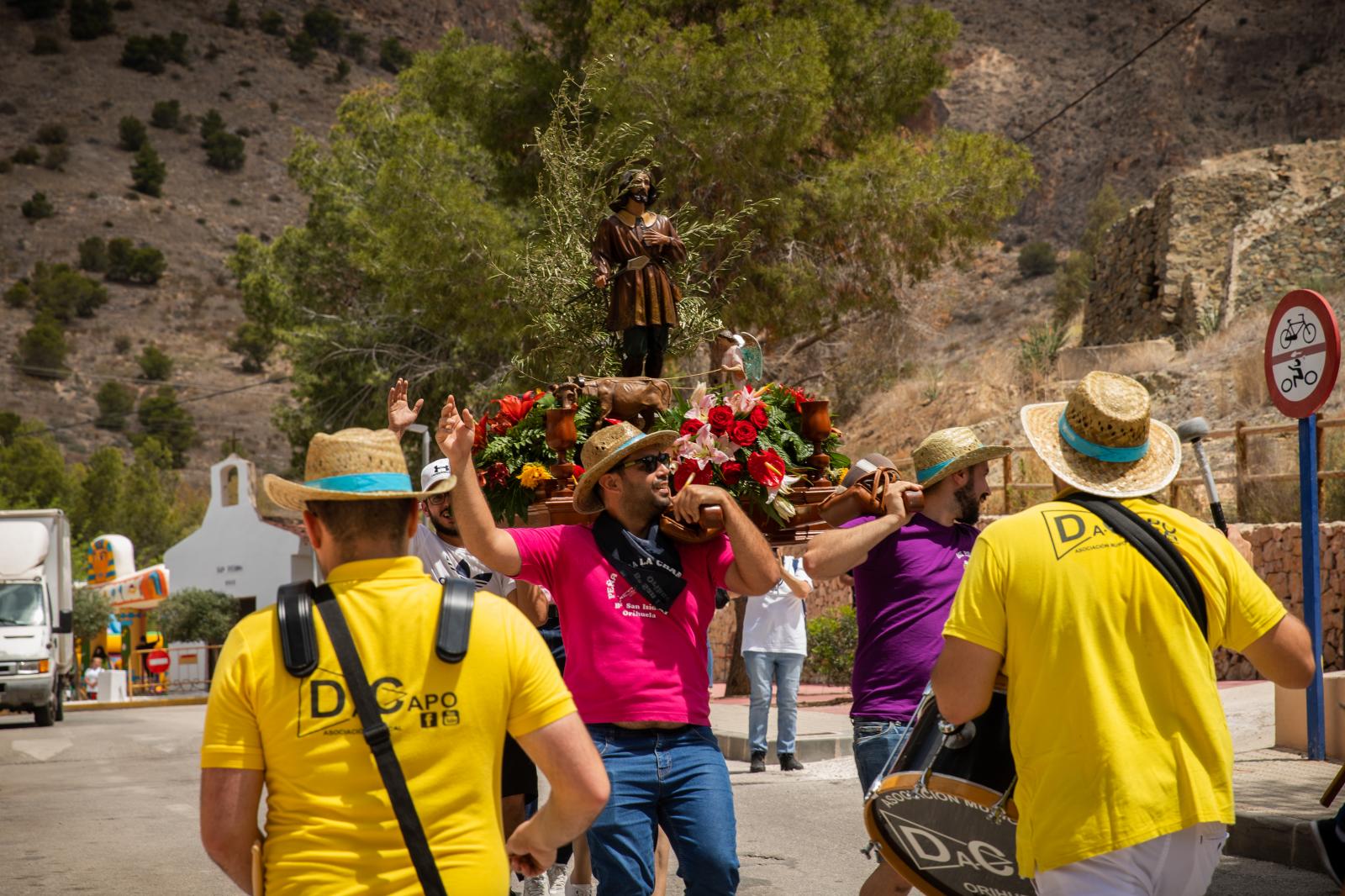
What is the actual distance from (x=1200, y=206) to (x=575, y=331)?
24.8m

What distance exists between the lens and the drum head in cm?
364

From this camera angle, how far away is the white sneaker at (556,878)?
641 centimetres

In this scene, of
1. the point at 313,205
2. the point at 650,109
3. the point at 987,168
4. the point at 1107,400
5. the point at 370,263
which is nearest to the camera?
the point at 1107,400

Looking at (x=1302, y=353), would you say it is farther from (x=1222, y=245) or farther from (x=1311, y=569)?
(x=1222, y=245)

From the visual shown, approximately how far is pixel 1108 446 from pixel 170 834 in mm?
8230

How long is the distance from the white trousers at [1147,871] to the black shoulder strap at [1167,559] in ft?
1.51

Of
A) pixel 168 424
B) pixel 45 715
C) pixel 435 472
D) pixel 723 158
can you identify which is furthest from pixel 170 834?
pixel 168 424

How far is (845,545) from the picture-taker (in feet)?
16.0

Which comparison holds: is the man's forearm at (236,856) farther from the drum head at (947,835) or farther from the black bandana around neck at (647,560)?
the black bandana around neck at (647,560)

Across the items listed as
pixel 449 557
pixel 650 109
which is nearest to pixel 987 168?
pixel 650 109

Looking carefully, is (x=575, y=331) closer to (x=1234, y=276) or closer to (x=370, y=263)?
(x=370, y=263)

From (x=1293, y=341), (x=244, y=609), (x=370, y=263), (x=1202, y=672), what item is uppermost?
(x=370, y=263)

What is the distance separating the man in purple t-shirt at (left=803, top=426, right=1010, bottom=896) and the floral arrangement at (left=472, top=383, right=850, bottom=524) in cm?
48

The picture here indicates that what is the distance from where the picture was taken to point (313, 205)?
33500mm
